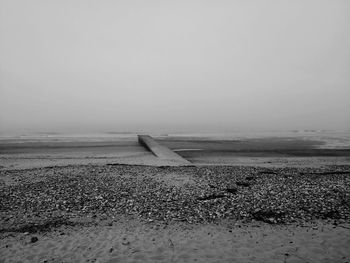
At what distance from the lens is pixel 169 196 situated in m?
8.87

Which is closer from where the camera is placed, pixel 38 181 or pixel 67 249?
pixel 67 249

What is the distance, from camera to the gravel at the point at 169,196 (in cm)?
727

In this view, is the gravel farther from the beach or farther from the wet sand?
the wet sand

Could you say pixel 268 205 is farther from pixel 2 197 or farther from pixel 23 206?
pixel 2 197

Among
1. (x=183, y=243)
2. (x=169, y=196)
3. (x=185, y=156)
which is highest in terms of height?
(x=185, y=156)

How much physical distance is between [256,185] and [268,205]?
7.69 ft

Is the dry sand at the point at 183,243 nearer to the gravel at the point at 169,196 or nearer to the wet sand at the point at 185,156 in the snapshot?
the gravel at the point at 169,196

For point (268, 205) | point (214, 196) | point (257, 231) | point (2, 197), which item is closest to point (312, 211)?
point (268, 205)

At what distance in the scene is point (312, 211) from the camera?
24.7 feet

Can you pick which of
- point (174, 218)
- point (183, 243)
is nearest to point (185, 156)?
point (174, 218)

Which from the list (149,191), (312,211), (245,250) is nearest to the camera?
(245,250)

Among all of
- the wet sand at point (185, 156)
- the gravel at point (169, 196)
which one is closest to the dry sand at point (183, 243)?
the gravel at point (169, 196)

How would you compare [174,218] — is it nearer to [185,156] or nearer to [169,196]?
[169,196]

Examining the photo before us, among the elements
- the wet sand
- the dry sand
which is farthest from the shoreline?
the wet sand
